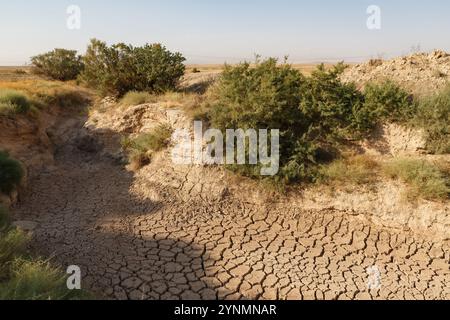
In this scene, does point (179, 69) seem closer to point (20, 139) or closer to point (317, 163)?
point (20, 139)

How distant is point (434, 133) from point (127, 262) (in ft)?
18.0

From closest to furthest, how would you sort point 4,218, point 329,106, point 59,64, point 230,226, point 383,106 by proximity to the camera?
point 4,218 < point 230,226 < point 383,106 < point 329,106 < point 59,64

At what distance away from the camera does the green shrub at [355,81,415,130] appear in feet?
20.7

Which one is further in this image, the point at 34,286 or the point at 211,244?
Answer: the point at 211,244

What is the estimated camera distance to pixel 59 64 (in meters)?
14.7

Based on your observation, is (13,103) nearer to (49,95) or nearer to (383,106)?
(49,95)

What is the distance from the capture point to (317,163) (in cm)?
623

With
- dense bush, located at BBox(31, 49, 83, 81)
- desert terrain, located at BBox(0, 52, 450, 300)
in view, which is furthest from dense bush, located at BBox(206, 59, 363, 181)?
dense bush, located at BBox(31, 49, 83, 81)

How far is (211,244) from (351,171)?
269 cm

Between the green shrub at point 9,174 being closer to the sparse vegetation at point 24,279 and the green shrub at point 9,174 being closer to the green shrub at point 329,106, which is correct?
the sparse vegetation at point 24,279

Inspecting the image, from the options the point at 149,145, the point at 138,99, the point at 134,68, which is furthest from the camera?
the point at 134,68

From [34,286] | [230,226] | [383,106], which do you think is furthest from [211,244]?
[383,106]

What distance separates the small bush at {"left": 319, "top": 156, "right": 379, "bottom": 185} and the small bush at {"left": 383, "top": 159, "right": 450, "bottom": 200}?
328mm
